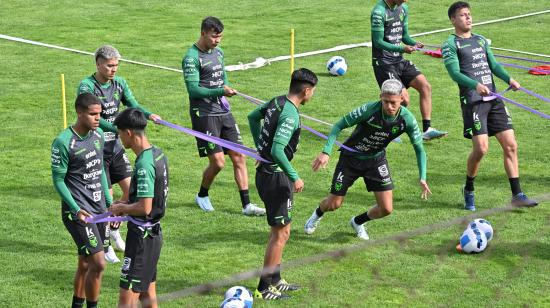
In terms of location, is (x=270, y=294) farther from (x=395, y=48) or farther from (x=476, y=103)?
→ (x=395, y=48)

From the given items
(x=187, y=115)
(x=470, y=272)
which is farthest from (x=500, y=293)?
(x=187, y=115)

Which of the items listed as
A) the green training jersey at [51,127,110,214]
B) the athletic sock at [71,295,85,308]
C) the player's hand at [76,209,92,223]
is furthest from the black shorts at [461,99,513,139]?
the athletic sock at [71,295,85,308]

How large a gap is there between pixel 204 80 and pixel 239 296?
156 inches

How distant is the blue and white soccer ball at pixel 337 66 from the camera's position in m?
20.2

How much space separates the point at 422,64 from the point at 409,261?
9.99 metres

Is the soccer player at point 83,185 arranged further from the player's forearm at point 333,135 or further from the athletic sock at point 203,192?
the athletic sock at point 203,192

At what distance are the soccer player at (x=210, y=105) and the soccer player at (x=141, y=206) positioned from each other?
381 cm

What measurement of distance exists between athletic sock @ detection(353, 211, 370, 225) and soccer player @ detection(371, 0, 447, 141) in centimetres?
384

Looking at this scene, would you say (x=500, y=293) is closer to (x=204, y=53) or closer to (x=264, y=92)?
(x=204, y=53)

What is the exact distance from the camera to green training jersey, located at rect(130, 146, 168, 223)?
29.3ft

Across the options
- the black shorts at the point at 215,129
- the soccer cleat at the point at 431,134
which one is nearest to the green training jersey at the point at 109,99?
the black shorts at the point at 215,129

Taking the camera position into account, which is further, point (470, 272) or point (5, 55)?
point (5, 55)

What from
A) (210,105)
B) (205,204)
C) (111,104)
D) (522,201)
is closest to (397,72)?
(522,201)

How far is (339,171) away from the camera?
12.1 meters
